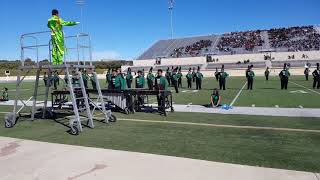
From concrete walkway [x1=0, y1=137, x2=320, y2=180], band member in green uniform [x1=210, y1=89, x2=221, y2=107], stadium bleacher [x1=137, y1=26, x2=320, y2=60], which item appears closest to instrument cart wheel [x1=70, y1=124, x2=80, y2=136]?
concrete walkway [x1=0, y1=137, x2=320, y2=180]

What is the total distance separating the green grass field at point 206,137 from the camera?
24.8 feet

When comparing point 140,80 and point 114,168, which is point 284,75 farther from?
point 114,168

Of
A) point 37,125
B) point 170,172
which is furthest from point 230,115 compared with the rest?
point 170,172

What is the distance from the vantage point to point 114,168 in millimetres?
6930

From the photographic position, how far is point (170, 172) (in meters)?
6.59

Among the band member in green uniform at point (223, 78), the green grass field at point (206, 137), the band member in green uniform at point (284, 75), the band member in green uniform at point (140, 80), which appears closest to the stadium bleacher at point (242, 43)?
the band member in green uniform at point (284, 75)

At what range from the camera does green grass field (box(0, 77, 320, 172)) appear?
7547 mm

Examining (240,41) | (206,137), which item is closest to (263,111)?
(206,137)

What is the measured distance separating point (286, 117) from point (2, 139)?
28.6 ft

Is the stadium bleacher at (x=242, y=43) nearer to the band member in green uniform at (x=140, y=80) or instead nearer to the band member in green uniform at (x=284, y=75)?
the band member in green uniform at (x=284, y=75)

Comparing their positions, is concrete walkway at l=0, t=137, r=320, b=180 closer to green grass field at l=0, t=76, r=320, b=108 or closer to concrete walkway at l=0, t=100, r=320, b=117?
concrete walkway at l=0, t=100, r=320, b=117

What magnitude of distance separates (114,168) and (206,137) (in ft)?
10.8

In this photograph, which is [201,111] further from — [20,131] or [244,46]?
[244,46]

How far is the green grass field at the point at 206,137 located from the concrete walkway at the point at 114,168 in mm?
497
